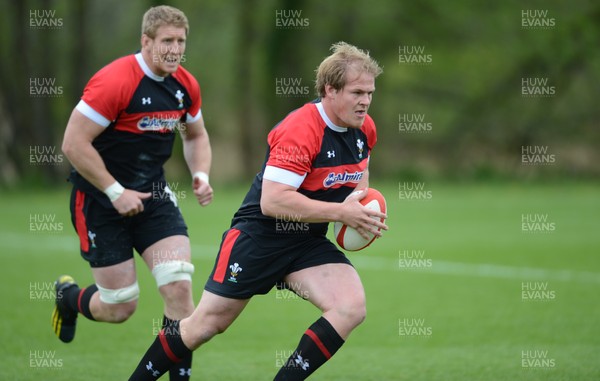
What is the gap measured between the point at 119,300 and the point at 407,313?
364cm

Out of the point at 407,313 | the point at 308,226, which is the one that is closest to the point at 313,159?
the point at 308,226

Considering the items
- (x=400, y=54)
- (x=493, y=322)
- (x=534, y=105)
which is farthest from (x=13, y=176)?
(x=493, y=322)

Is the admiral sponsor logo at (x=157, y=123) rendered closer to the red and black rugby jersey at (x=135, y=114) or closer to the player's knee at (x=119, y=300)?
the red and black rugby jersey at (x=135, y=114)

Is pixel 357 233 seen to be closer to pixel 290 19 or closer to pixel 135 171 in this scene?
pixel 135 171

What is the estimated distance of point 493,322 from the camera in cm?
810

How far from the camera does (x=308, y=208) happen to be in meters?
4.64

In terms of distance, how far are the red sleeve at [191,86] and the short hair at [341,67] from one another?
1.52m

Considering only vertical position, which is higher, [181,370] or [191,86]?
[191,86]

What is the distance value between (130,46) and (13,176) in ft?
30.3

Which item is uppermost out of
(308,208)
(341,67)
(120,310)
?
(341,67)

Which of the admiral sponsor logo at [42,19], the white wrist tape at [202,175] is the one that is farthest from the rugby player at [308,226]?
the admiral sponsor logo at [42,19]

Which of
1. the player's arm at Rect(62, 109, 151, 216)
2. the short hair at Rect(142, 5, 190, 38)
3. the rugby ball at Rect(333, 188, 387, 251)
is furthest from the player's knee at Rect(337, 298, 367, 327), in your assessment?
the short hair at Rect(142, 5, 190, 38)

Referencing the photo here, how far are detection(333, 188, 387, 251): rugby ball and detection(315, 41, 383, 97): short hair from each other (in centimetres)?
71

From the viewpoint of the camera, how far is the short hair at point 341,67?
476cm
